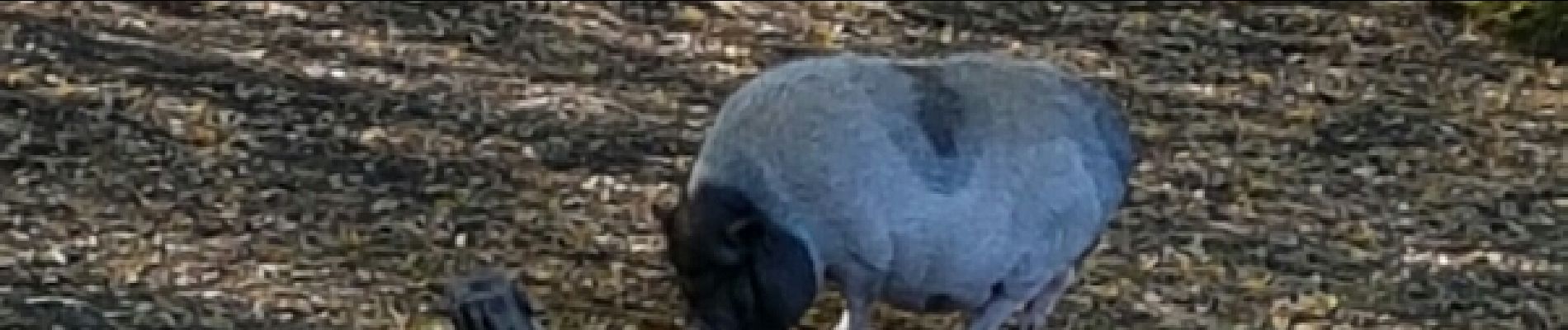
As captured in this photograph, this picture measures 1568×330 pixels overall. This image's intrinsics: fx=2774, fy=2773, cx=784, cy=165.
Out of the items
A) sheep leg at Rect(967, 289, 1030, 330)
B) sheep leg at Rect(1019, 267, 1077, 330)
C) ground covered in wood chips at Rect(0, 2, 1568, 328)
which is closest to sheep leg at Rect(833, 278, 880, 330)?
sheep leg at Rect(967, 289, 1030, 330)

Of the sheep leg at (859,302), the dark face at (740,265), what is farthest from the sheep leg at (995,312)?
the dark face at (740,265)

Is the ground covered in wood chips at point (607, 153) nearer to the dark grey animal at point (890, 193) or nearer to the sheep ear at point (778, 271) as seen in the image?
the dark grey animal at point (890, 193)

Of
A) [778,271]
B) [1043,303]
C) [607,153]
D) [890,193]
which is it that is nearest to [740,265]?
[778,271]

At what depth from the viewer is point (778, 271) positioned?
2787 millimetres

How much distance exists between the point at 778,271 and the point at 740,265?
0.04 meters

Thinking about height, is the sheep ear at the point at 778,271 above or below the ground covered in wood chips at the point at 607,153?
above

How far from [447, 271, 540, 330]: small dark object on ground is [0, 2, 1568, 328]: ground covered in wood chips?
463mm

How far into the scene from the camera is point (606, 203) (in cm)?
410

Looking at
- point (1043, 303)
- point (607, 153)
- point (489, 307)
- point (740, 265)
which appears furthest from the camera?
point (607, 153)

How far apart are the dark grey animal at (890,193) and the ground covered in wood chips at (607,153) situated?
26.5 inches

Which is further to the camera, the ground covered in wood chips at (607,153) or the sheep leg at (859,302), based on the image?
the ground covered in wood chips at (607,153)

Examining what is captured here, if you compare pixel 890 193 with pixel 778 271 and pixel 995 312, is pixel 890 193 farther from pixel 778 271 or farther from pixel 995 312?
pixel 995 312

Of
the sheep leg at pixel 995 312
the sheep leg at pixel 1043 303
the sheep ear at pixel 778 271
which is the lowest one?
the sheep leg at pixel 1043 303

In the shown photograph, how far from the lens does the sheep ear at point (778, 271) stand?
2.78 m
